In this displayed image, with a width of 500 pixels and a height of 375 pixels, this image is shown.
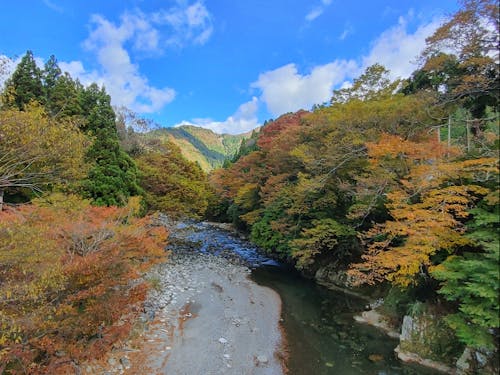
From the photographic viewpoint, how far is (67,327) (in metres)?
6.18

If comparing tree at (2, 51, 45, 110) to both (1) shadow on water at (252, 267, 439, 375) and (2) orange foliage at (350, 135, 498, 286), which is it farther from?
(2) orange foliage at (350, 135, 498, 286)

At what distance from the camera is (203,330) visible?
9.94 meters

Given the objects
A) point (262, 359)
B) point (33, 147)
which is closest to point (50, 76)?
point (33, 147)

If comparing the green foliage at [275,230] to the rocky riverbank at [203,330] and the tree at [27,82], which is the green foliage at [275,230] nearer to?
the rocky riverbank at [203,330]

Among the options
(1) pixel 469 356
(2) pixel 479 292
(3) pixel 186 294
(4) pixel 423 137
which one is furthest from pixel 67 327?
(4) pixel 423 137

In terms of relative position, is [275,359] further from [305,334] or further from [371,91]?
[371,91]

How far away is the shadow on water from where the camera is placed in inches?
324

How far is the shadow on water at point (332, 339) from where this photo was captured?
8242 mm

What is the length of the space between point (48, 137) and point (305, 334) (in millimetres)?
10097

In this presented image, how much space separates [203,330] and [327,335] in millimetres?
4479

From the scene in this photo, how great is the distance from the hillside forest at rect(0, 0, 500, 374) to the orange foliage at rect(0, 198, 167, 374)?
1.6 inches

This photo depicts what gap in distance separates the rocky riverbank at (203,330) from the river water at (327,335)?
62cm

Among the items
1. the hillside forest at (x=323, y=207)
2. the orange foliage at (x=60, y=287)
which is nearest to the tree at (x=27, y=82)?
the hillside forest at (x=323, y=207)

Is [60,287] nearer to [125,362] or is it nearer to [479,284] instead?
[125,362]
